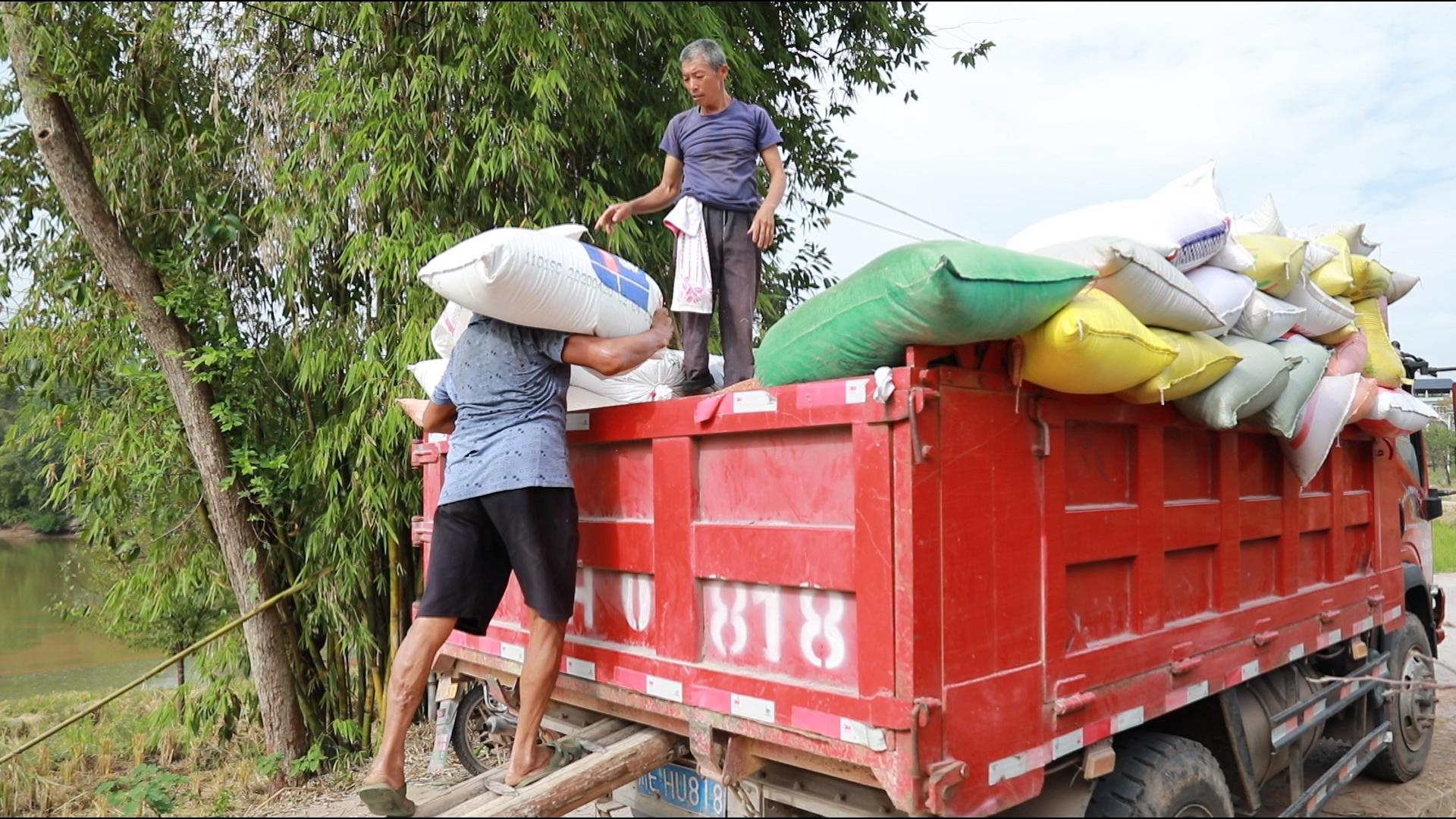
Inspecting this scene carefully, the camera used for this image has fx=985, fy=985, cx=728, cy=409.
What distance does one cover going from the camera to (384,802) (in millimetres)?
2570

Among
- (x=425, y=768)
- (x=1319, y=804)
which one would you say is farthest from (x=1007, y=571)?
(x=425, y=768)

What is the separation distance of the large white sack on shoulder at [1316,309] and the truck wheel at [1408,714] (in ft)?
6.02

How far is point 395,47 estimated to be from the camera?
526cm

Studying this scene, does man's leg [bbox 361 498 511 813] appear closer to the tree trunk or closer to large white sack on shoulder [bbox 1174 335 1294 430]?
large white sack on shoulder [bbox 1174 335 1294 430]

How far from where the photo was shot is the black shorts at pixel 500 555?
290 cm

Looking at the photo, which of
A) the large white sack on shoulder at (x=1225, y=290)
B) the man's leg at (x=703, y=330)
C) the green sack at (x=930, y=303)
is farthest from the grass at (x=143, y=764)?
the large white sack on shoulder at (x=1225, y=290)

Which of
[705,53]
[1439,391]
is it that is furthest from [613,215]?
[1439,391]

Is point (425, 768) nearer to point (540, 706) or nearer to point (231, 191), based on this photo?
point (540, 706)

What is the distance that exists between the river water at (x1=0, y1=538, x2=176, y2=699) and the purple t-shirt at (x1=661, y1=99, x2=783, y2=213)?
622 centimetres

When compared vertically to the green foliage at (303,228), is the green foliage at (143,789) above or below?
below

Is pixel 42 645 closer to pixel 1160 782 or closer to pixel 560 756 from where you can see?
pixel 560 756

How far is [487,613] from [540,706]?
39cm

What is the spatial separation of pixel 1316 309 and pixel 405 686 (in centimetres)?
349

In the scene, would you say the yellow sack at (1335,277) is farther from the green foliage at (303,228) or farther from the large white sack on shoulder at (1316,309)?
the green foliage at (303,228)
